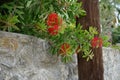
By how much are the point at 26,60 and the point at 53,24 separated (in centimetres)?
46

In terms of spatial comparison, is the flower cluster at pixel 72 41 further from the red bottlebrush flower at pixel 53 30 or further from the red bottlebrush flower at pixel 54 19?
the red bottlebrush flower at pixel 54 19

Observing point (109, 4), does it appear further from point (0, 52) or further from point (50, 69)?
point (0, 52)

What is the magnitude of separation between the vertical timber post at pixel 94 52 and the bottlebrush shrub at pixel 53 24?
0.62ft

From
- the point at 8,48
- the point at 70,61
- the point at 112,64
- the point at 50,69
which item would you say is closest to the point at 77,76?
the point at 70,61

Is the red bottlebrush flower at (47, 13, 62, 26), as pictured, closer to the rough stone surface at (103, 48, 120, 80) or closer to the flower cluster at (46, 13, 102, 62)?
the flower cluster at (46, 13, 102, 62)

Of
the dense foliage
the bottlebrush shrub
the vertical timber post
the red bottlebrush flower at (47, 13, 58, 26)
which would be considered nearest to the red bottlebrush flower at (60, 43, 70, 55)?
the bottlebrush shrub

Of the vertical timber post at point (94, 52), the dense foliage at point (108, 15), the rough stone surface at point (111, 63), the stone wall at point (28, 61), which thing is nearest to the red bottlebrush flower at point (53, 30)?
the stone wall at point (28, 61)

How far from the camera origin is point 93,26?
411cm

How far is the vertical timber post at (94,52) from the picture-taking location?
4.10 metres

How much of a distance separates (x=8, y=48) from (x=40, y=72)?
0.54m

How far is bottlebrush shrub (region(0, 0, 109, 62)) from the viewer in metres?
3.17

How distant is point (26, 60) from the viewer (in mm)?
3328

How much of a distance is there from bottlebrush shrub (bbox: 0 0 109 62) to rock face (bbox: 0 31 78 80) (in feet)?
0.32

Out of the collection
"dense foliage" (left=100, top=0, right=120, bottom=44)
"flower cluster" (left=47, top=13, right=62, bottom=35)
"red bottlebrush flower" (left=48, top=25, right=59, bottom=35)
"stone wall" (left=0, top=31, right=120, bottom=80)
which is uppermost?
"dense foliage" (left=100, top=0, right=120, bottom=44)
